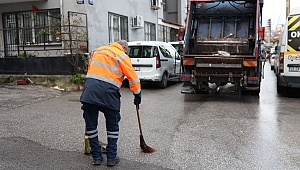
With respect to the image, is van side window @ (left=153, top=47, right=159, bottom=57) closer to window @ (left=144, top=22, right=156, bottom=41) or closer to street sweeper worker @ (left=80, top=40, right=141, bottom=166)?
street sweeper worker @ (left=80, top=40, right=141, bottom=166)

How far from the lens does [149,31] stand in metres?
18.6

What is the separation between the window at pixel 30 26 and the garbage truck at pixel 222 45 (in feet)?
17.1

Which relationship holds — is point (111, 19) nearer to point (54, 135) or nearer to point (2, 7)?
point (2, 7)

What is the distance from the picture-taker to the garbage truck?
8312mm

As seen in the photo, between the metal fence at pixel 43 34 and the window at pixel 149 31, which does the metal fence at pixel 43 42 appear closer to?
the metal fence at pixel 43 34

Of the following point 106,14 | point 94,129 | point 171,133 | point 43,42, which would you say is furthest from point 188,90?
point 43,42

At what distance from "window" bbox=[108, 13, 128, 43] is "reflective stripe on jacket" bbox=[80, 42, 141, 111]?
10.3 metres

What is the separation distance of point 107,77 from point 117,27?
36.8ft

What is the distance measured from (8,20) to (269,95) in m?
10.7

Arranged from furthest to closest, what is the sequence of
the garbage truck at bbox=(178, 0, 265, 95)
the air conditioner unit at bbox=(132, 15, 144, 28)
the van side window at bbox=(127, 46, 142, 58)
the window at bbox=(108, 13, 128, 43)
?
the air conditioner unit at bbox=(132, 15, 144, 28), the window at bbox=(108, 13, 128, 43), the van side window at bbox=(127, 46, 142, 58), the garbage truck at bbox=(178, 0, 265, 95)

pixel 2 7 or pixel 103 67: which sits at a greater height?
pixel 2 7

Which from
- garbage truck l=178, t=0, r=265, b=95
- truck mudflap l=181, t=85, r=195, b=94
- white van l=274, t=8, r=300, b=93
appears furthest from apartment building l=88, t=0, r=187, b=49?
white van l=274, t=8, r=300, b=93

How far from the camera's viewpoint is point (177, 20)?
90.7ft

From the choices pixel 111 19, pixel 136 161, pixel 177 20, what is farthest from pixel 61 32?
pixel 177 20
